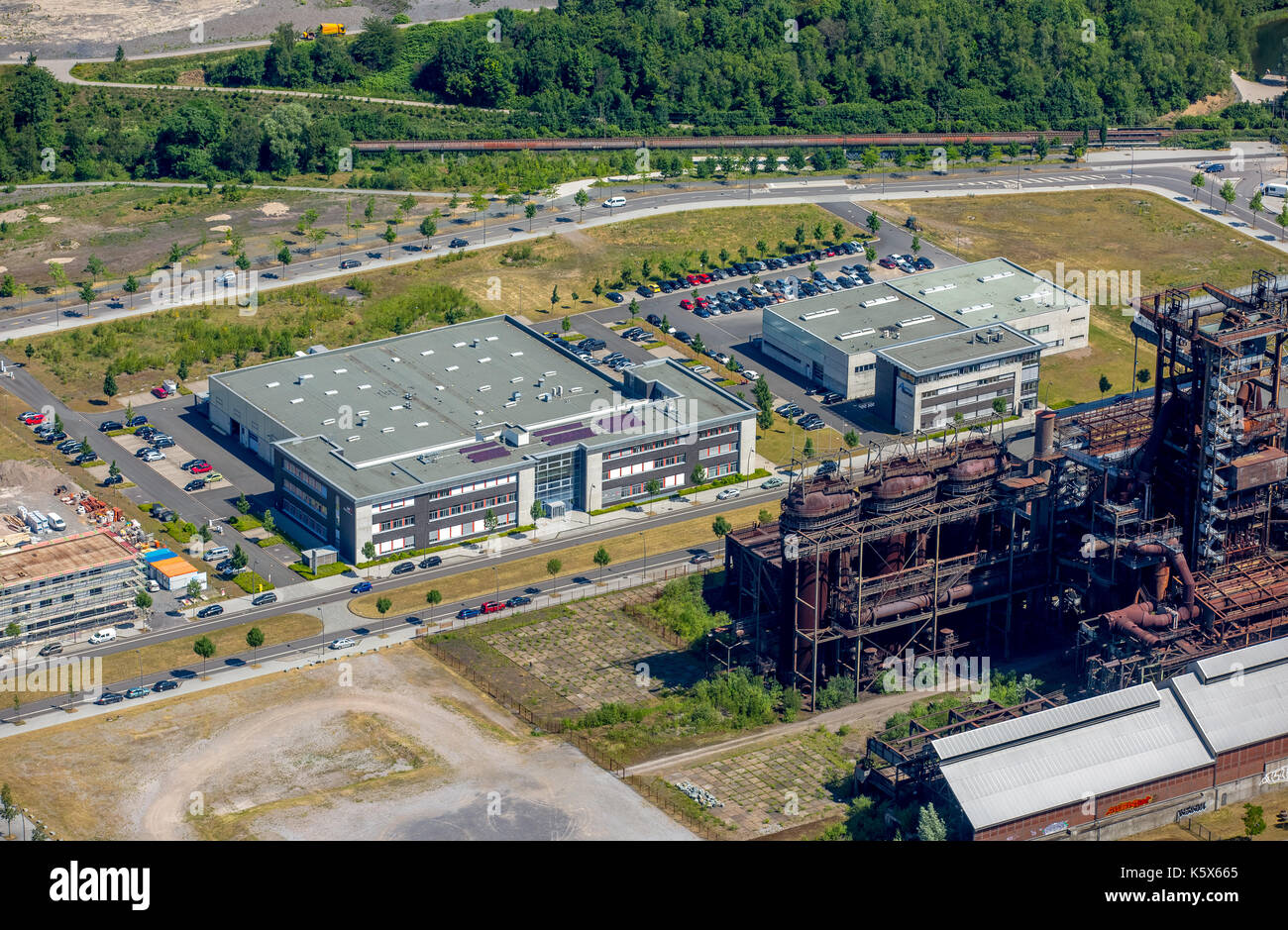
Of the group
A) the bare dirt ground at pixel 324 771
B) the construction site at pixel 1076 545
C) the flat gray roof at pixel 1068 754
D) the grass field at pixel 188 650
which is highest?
the construction site at pixel 1076 545

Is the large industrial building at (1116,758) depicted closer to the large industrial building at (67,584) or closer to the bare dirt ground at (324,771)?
→ the bare dirt ground at (324,771)

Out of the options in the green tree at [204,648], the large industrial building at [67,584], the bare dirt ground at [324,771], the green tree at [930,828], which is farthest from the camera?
the large industrial building at [67,584]

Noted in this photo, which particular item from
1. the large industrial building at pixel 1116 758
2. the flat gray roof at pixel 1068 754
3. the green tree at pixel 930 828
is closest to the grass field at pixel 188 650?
the large industrial building at pixel 1116 758

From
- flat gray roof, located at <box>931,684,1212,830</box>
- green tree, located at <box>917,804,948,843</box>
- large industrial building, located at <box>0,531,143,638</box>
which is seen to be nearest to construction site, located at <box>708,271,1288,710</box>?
flat gray roof, located at <box>931,684,1212,830</box>

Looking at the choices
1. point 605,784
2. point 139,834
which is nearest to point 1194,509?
point 605,784

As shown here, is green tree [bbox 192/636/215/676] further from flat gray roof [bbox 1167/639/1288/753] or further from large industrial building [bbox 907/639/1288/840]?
flat gray roof [bbox 1167/639/1288/753]

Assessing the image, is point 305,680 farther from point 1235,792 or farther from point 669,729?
point 1235,792

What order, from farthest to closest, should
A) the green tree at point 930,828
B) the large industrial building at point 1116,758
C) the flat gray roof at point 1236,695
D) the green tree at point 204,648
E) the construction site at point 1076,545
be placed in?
the green tree at point 204,648, the construction site at point 1076,545, the flat gray roof at point 1236,695, the large industrial building at point 1116,758, the green tree at point 930,828
